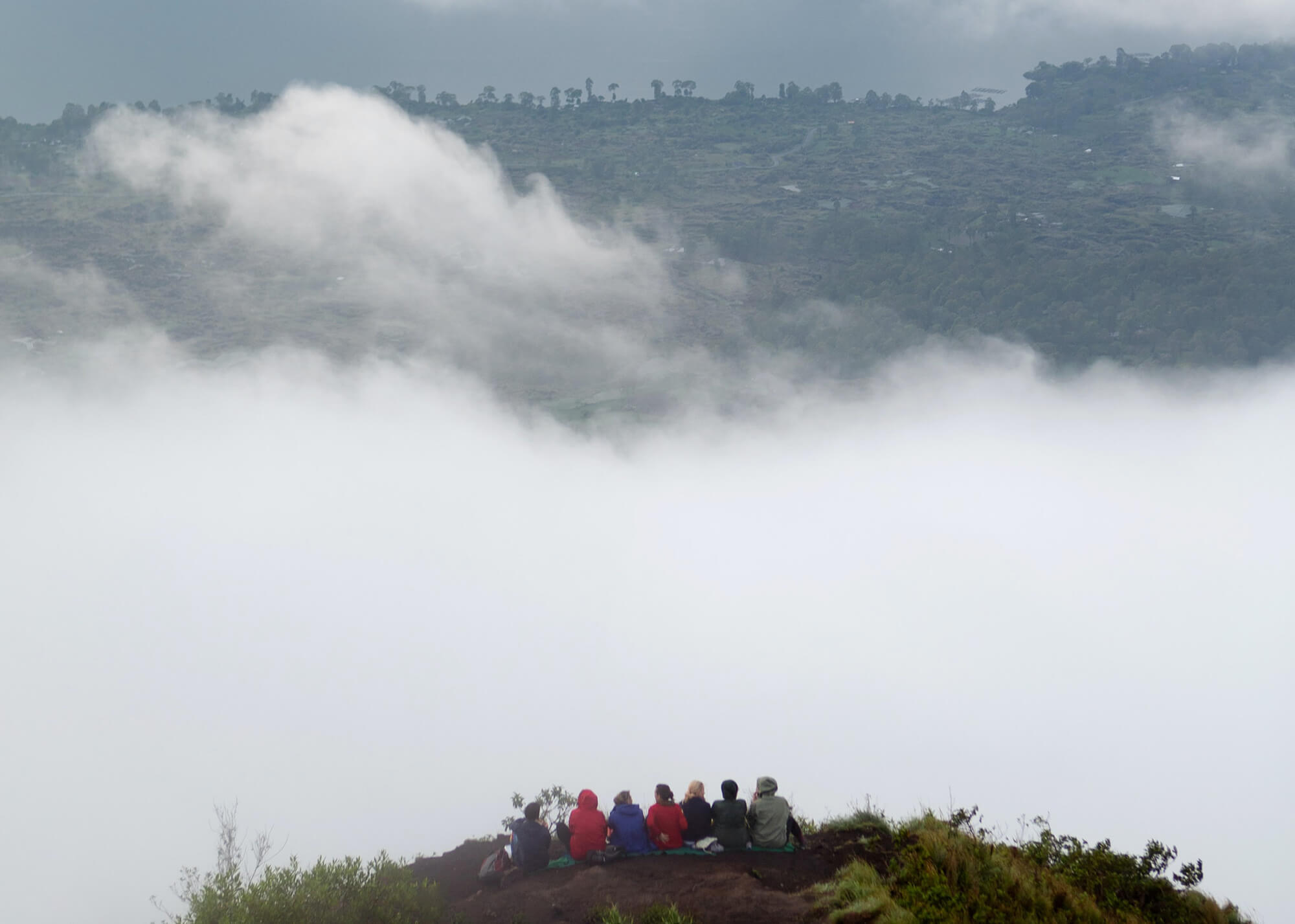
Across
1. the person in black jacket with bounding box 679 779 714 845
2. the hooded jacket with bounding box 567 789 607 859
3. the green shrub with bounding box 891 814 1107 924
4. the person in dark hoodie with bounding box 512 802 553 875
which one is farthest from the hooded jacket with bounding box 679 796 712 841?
the green shrub with bounding box 891 814 1107 924

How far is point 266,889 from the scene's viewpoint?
58.5 ft

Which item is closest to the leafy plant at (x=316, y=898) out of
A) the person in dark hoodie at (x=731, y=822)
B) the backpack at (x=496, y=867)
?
the backpack at (x=496, y=867)

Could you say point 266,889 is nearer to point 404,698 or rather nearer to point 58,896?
point 58,896

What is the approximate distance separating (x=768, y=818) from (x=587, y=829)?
325cm

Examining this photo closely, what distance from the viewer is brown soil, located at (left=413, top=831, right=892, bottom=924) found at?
16562 millimetres

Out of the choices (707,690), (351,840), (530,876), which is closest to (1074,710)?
(707,690)

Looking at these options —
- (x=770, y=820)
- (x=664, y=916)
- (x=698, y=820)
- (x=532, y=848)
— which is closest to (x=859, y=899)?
(x=664, y=916)

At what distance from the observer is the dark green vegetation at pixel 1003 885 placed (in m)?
14.8

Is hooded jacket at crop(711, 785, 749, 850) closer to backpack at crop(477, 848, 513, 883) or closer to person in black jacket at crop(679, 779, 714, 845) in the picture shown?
person in black jacket at crop(679, 779, 714, 845)

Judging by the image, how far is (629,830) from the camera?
19.8 meters

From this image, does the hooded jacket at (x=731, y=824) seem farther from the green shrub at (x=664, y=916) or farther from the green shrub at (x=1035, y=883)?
the green shrub at (x=664, y=916)

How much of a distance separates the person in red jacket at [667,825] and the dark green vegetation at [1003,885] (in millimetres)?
3176

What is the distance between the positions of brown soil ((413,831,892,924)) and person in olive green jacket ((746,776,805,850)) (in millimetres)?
232

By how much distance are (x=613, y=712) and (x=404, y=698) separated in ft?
118
